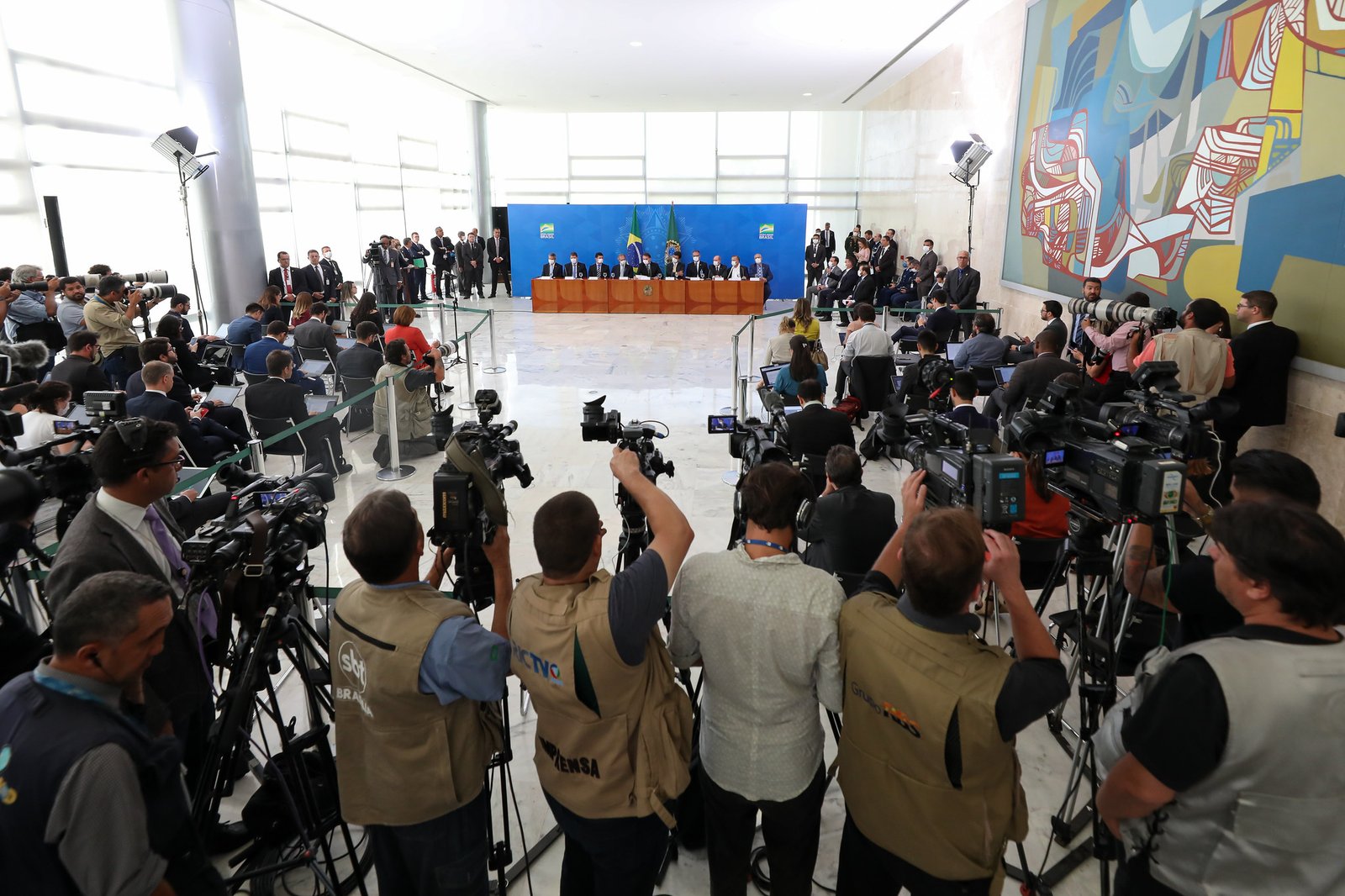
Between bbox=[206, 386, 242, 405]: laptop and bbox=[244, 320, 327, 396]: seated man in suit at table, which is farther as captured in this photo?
bbox=[244, 320, 327, 396]: seated man in suit at table

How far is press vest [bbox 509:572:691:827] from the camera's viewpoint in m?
1.73

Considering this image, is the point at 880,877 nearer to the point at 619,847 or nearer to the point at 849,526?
the point at 619,847

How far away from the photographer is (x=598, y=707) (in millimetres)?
1766

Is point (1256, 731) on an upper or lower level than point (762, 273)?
lower

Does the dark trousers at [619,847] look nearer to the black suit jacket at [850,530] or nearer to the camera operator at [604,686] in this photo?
the camera operator at [604,686]

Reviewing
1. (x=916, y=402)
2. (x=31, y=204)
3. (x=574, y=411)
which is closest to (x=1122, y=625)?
(x=916, y=402)

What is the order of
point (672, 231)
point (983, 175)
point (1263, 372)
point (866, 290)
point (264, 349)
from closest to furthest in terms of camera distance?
point (1263, 372) < point (264, 349) < point (983, 175) < point (866, 290) < point (672, 231)

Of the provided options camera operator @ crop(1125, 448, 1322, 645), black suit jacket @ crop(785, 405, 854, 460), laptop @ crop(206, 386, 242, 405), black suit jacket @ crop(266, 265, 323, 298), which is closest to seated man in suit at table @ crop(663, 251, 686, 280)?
black suit jacket @ crop(266, 265, 323, 298)

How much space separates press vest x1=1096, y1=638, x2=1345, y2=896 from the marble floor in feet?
3.65

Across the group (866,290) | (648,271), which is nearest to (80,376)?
(866,290)

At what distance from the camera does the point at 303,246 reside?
590 inches

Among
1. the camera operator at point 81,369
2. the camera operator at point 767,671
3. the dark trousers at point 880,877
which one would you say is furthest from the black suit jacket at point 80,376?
the dark trousers at point 880,877

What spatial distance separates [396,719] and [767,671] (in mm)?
878

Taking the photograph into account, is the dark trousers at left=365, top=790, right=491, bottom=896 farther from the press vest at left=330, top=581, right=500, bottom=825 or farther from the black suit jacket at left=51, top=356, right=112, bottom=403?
the black suit jacket at left=51, top=356, right=112, bottom=403
